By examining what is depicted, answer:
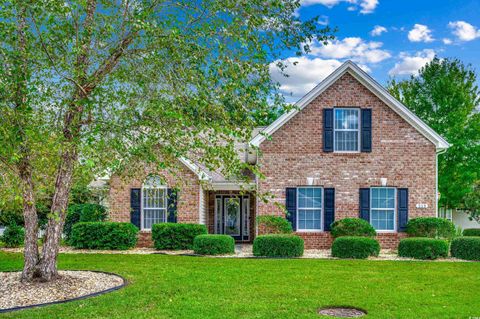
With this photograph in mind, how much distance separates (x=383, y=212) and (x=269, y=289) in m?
9.88

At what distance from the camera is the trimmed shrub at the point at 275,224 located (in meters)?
18.6

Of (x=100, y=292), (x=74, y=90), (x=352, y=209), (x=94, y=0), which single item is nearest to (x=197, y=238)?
(x=352, y=209)

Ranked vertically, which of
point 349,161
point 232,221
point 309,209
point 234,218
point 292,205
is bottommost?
point 232,221

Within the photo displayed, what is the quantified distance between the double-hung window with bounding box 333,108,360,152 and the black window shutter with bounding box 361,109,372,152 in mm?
196

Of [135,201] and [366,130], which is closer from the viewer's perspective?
[366,130]

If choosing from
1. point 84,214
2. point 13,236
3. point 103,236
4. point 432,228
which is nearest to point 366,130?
point 432,228

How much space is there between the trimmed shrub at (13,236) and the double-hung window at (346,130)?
1286 cm

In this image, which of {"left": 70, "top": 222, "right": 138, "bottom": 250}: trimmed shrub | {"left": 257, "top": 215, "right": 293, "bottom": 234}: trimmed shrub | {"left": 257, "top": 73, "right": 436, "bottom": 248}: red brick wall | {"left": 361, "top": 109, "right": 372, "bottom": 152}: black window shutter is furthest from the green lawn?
{"left": 361, "top": 109, "right": 372, "bottom": 152}: black window shutter

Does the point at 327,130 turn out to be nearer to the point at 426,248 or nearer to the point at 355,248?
the point at 355,248

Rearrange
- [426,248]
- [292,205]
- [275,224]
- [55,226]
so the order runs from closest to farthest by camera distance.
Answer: [55,226]
[426,248]
[275,224]
[292,205]

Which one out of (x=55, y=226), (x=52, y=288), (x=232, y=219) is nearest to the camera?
(x=52, y=288)

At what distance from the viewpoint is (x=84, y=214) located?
19688 mm

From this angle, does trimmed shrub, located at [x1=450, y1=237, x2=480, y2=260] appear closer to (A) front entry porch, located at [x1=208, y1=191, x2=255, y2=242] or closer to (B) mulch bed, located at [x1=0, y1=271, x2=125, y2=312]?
(A) front entry porch, located at [x1=208, y1=191, x2=255, y2=242]

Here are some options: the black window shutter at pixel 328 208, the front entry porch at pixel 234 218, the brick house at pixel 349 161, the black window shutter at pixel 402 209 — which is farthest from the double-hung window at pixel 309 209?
the front entry porch at pixel 234 218
